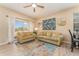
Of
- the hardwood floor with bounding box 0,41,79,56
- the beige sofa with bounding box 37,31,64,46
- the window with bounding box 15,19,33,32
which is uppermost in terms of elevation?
the window with bounding box 15,19,33,32

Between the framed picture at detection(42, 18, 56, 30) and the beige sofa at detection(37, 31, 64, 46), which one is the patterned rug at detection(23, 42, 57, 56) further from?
the framed picture at detection(42, 18, 56, 30)

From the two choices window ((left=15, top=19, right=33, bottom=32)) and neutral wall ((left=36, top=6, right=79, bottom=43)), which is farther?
window ((left=15, top=19, right=33, bottom=32))

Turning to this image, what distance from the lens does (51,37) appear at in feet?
7.50

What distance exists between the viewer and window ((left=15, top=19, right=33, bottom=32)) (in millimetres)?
2221

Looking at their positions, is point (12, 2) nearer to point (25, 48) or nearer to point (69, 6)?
point (25, 48)

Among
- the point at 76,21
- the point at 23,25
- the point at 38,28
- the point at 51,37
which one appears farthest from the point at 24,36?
the point at 76,21

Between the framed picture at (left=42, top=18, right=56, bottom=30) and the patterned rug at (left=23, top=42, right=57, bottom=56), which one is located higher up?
the framed picture at (left=42, top=18, right=56, bottom=30)

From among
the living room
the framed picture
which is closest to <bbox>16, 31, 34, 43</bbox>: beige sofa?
the living room

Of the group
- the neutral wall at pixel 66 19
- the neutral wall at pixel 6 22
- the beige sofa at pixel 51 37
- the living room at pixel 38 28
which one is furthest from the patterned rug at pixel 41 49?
the neutral wall at pixel 6 22

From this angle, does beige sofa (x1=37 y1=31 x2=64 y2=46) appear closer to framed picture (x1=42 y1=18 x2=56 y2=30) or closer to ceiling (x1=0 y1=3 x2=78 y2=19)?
framed picture (x1=42 y1=18 x2=56 y2=30)

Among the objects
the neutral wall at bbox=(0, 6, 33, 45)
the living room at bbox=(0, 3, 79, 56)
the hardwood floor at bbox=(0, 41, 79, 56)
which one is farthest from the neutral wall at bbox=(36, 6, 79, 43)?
the neutral wall at bbox=(0, 6, 33, 45)

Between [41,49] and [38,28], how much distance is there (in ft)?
1.74

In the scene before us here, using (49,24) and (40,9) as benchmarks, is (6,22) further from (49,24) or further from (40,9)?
(49,24)

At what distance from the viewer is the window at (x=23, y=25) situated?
7.29 feet
